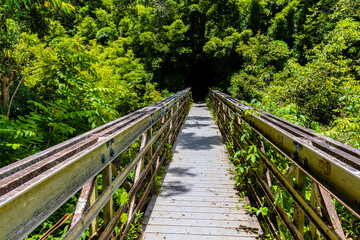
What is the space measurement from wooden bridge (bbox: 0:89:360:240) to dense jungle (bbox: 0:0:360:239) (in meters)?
0.91

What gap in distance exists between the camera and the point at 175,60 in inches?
675

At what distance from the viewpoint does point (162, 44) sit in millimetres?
16297

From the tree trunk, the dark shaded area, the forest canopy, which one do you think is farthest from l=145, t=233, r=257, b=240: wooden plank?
the dark shaded area

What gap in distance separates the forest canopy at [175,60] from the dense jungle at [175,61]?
0.03 metres

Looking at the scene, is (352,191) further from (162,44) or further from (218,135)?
(162,44)

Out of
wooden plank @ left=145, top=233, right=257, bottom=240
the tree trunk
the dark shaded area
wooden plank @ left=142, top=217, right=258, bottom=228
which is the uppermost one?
the dark shaded area

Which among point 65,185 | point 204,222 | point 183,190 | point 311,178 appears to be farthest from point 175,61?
point 65,185

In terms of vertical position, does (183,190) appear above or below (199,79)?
below

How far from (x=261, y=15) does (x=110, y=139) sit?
18.0m

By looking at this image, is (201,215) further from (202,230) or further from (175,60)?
(175,60)

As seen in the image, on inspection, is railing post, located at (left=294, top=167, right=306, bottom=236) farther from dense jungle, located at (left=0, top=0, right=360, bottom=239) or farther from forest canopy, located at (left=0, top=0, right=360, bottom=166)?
forest canopy, located at (left=0, top=0, right=360, bottom=166)

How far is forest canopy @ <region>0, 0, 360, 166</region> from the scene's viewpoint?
3.65 m

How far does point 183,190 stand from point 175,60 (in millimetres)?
15041

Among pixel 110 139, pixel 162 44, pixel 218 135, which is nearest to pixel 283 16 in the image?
pixel 162 44
